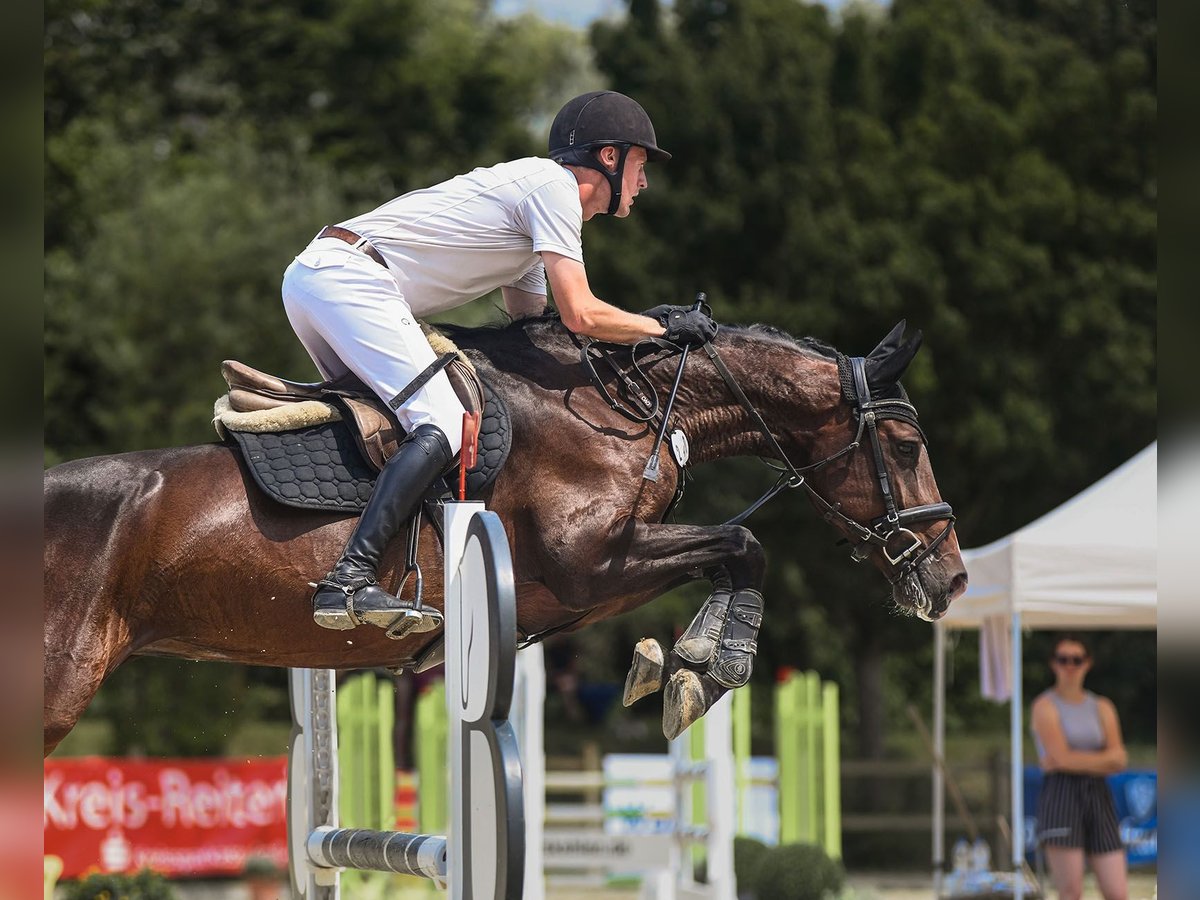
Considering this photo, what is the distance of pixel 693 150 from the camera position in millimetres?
24359

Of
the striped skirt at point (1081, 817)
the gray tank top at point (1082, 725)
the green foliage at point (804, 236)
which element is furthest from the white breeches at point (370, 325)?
the green foliage at point (804, 236)

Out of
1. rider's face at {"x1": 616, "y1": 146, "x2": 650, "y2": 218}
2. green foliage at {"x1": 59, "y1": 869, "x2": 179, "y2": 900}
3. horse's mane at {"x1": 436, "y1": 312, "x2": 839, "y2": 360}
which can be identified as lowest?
green foliage at {"x1": 59, "y1": 869, "x2": 179, "y2": 900}

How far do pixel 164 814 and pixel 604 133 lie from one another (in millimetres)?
11277

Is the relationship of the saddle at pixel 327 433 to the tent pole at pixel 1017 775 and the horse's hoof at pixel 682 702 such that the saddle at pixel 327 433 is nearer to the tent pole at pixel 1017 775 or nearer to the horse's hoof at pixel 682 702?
the horse's hoof at pixel 682 702

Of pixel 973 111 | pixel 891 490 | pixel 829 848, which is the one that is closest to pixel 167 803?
pixel 829 848

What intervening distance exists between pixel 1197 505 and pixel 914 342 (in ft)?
11.7

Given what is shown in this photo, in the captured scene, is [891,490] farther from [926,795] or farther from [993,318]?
[993,318]

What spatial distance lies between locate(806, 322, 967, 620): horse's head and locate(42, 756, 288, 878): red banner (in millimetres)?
9207

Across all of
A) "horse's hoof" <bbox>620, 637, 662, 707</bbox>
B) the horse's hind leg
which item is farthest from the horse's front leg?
the horse's hind leg

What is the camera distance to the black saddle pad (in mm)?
3963

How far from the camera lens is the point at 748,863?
1182cm

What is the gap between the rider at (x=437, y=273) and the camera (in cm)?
388

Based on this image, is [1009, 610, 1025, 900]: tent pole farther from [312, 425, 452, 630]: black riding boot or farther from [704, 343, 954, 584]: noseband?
[312, 425, 452, 630]: black riding boot

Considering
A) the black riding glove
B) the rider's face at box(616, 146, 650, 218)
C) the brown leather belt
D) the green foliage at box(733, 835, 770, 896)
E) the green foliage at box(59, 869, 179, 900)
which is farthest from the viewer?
the green foliage at box(733, 835, 770, 896)
